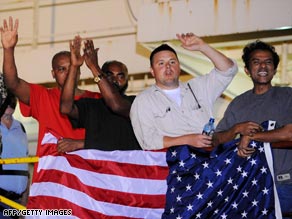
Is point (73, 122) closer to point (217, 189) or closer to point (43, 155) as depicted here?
point (43, 155)

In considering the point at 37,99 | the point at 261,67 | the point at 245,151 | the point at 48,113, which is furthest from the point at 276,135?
the point at 37,99

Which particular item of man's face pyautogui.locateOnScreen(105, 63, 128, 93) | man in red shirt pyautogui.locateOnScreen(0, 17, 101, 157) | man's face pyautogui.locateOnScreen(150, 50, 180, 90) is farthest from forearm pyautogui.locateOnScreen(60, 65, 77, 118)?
man's face pyautogui.locateOnScreen(150, 50, 180, 90)

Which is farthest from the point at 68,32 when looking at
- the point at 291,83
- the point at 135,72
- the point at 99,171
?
the point at 99,171

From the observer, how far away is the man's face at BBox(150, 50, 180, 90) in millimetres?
6043

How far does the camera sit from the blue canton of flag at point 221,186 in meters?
5.56

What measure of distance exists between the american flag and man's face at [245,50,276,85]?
3.38 ft

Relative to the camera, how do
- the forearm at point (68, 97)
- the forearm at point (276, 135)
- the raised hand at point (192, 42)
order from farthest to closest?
the forearm at point (68, 97) → the raised hand at point (192, 42) → the forearm at point (276, 135)

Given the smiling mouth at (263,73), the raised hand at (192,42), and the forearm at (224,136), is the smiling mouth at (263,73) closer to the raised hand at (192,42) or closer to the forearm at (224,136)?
the raised hand at (192,42)

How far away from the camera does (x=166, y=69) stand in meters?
6.08

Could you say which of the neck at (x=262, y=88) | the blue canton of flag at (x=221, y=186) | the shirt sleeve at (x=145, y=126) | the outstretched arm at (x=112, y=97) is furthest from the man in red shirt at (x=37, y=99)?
the neck at (x=262, y=88)

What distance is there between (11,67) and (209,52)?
1.81 meters

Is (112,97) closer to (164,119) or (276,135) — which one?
(164,119)

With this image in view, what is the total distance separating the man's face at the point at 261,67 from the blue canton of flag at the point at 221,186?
2.27ft

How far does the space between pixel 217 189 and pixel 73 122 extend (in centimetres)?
154
